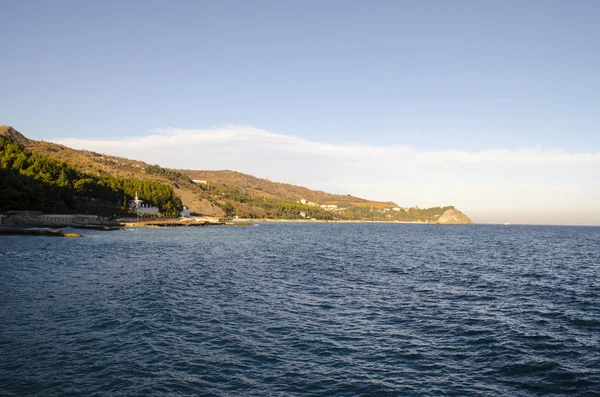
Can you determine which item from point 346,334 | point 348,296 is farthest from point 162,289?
point 346,334

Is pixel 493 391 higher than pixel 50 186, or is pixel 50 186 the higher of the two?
pixel 50 186

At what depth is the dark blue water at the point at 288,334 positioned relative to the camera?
15.5 metres

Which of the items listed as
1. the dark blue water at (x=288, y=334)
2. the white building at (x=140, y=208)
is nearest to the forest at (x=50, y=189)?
the white building at (x=140, y=208)

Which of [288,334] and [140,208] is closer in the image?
[288,334]

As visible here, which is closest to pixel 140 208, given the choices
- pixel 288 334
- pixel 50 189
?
pixel 50 189

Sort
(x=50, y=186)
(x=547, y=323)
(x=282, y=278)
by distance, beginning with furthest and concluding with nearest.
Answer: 1. (x=50, y=186)
2. (x=282, y=278)
3. (x=547, y=323)

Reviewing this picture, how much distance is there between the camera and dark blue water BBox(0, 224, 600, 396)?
15.5 meters

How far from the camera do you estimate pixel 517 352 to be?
1978 centimetres

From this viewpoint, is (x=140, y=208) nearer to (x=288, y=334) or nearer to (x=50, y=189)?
(x=50, y=189)

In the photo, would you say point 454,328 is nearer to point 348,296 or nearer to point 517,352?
point 517,352

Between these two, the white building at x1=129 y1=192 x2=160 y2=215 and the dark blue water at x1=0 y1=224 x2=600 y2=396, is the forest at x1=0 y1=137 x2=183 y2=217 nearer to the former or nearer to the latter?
the white building at x1=129 y1=192 x2=160 y2=215

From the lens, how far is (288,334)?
846 inches

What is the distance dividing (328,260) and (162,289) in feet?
98.0

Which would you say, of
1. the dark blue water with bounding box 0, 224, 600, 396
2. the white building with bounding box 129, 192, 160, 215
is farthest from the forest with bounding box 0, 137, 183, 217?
the dark blue water with bounding box 0, 224, 600, 396
